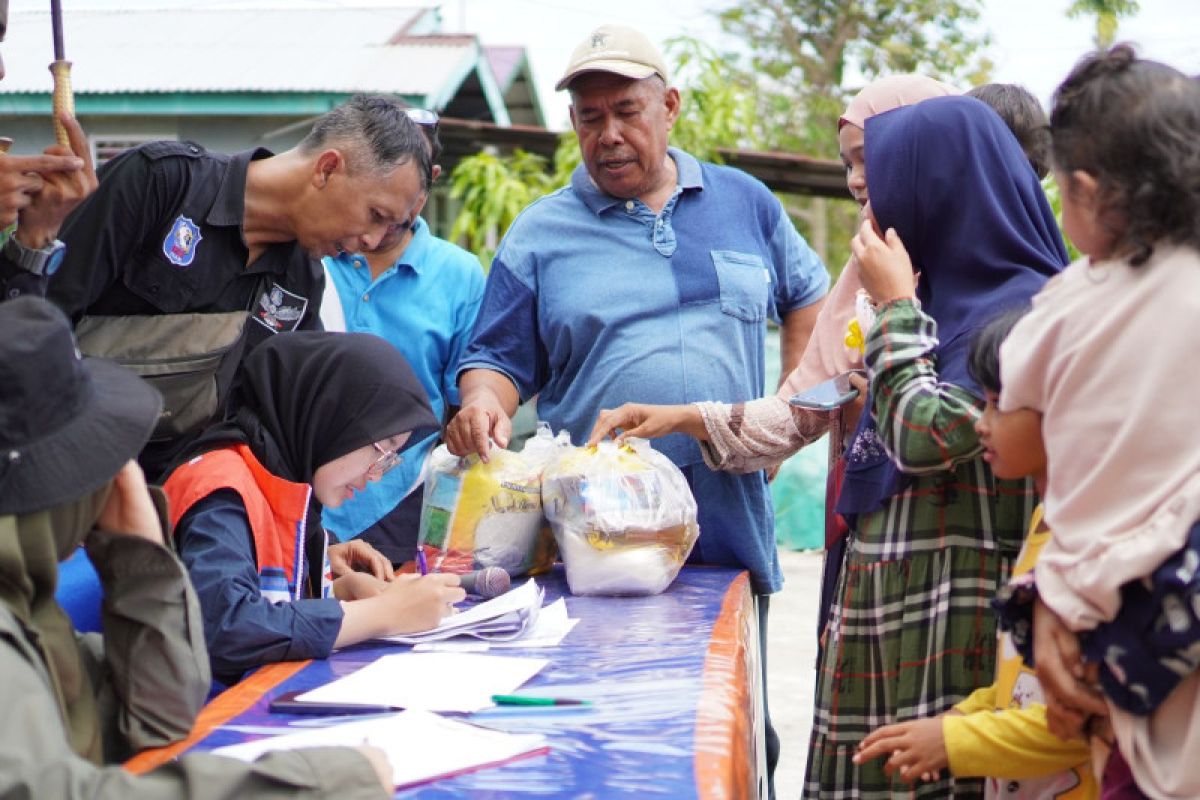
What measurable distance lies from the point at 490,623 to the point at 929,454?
856 millimetres

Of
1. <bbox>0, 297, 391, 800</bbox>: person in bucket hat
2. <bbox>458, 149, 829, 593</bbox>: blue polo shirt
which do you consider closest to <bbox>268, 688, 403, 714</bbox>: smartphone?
<bbox>0, 297, 391, 800</bbox>: person in bucket hat

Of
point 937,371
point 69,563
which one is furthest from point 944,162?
point 69,563

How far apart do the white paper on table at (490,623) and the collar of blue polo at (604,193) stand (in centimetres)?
123

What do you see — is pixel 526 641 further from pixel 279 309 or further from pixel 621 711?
pixel 279 309

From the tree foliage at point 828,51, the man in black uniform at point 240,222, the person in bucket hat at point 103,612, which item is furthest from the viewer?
the tree foliage at point 828,51

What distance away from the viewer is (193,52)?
399 inches

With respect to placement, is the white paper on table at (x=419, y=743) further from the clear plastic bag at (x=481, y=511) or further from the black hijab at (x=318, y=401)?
the clear plastic bag at (x=481, y=511)

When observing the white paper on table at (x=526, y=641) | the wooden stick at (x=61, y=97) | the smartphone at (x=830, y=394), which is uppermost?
the wooden stick at (x=61, y=97)

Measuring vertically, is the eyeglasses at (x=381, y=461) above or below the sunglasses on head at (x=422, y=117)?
below

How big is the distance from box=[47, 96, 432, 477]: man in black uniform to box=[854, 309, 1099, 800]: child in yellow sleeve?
1.52 meters

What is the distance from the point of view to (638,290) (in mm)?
3217

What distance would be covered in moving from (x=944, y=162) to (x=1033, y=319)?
23.7 inches

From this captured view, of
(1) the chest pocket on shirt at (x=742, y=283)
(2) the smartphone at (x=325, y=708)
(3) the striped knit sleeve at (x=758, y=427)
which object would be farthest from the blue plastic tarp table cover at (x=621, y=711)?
(1) the chest pocket on shirt at (x=742, y=283)

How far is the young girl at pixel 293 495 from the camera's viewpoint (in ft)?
7.16
